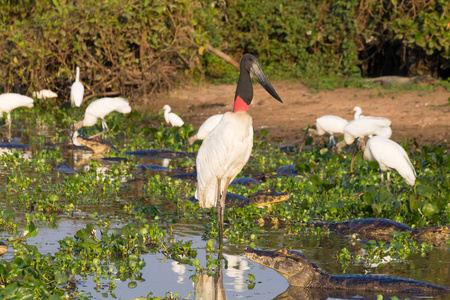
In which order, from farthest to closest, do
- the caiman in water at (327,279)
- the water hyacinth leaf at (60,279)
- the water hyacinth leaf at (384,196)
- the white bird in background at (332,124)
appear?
the white bird in background at (332,124), the water hyacinth leaf at (384,196), the caiman in water at (327,279), the water hyacinth leaf at (60,279)

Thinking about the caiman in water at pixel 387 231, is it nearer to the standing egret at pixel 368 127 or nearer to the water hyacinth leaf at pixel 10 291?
the water hyacinth leaf at pixel 10 291

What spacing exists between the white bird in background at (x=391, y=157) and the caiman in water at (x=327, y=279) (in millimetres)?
3397

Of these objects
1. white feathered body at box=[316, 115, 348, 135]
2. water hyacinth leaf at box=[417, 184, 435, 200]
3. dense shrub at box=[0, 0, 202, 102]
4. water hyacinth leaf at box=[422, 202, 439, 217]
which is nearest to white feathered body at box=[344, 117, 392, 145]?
white feathered body at box=[316, 115, 348, 135]

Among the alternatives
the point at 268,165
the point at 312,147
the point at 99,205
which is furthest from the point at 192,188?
the point at 312,147

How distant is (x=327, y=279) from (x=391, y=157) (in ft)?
11.9

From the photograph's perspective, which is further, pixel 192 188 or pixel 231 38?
pixel 231 38

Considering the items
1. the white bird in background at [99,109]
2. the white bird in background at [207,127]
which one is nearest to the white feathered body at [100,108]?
the white bird in background at [99,109]

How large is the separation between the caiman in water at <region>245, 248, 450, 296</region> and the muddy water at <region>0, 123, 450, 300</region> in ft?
0.22

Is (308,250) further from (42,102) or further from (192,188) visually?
(42,102)

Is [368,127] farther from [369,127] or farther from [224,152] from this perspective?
[224,152]

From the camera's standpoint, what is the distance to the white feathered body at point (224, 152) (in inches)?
249

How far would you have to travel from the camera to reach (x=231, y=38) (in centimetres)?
1977

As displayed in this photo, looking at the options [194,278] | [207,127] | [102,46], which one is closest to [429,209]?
[194,278]

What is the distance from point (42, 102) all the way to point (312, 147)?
745cm
